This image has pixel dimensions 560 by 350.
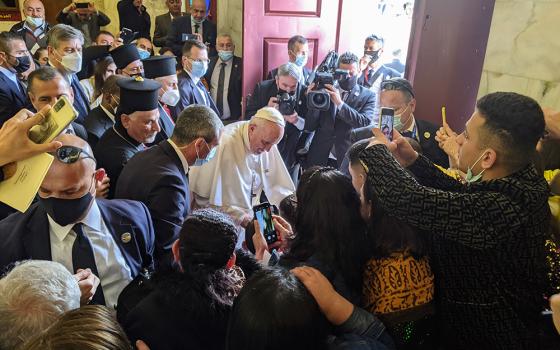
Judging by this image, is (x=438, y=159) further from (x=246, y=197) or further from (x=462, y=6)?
(x=246, y=197)

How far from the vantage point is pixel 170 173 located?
2096 mm

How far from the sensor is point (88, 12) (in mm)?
6203

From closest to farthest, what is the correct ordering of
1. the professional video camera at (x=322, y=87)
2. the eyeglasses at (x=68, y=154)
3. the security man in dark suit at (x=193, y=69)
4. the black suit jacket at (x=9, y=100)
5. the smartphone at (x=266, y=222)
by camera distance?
the eyeglasses at (x=68, y=154), the smartphone at (x=266, y=222), the black suit jacket at (x=9, y=100), the professional video camera at (x=322, y=87), the security man in dark suit at (x=193, y=69)

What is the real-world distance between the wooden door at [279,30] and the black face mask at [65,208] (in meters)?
2.94

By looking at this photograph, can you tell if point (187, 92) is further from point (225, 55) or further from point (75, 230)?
point (75, 230)

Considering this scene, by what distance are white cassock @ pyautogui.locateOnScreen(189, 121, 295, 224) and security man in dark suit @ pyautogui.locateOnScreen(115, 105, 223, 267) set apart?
1.07 ft

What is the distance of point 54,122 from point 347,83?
113 inches

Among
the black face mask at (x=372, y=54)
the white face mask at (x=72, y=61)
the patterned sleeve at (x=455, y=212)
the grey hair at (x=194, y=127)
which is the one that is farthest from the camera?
the black face mask at (x=372, y=54)

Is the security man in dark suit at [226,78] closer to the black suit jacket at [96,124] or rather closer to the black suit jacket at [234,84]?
the black suit jacket at [234,84]

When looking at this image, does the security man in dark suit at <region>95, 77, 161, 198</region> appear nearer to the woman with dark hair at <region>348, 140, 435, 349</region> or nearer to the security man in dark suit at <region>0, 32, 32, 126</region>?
the security man in dark suit at <region>0, 32, 32, 126</region>

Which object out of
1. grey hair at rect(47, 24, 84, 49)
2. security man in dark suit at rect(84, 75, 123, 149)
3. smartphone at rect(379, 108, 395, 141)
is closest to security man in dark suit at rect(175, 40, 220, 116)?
grey hair at rect(47, 24, 84, 49)

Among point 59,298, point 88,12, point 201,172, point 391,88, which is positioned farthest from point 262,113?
point 88,12

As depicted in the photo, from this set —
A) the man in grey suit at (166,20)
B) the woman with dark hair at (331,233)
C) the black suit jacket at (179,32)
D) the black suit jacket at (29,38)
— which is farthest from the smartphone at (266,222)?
the black suit jacket at (29,38)

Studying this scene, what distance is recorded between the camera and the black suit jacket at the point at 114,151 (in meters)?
2.47
